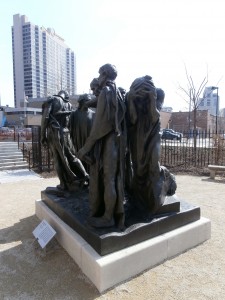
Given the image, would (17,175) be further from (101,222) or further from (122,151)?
(122,151)

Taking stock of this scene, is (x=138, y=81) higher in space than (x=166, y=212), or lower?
higher

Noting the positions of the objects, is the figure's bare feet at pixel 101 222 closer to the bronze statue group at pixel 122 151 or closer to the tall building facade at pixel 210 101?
the bronze statue group at pixel 122 151

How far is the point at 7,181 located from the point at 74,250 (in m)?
5.76

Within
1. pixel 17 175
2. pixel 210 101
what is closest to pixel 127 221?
pixel 17 175

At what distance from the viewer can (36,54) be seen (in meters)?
48.0

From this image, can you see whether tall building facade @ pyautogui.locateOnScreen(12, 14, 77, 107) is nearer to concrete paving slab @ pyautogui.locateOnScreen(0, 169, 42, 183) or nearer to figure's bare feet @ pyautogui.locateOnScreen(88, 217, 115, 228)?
concrete paving slab @ pyautogui.locateOnScreen(0, 169, 42, 183)

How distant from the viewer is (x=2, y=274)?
291 cm

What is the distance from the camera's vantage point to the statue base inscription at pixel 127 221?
2.79 m

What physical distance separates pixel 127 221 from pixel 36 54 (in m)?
51.1

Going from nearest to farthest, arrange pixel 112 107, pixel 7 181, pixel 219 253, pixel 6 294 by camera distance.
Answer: pixel 6 294, pixel 112 107, pixel 219 253, pixel 7 181

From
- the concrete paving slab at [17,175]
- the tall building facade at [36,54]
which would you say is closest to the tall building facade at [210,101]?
the concrete paving slab at [17,175]

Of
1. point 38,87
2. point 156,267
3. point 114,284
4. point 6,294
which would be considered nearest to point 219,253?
point 156,267

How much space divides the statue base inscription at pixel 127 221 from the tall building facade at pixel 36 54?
146ft

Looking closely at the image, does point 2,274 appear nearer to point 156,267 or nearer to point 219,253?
point 156,267
